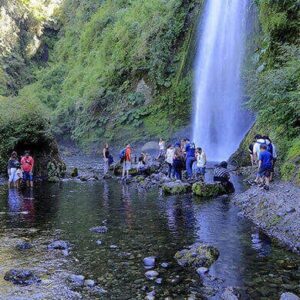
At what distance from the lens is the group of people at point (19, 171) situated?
19938mm

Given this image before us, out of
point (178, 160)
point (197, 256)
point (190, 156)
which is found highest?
point (190, 156)

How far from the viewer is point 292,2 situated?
2267 centimetres

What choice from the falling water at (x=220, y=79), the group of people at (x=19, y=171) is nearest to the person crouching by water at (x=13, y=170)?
the group of people at (x=19, y=171)

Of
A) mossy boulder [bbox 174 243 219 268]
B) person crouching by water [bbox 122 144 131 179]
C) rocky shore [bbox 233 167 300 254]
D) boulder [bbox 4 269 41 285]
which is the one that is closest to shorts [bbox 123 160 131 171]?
person crouching by water [bbox 122 144 131 179]

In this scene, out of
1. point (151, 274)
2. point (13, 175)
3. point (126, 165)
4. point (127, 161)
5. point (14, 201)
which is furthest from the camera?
point (126, 165)

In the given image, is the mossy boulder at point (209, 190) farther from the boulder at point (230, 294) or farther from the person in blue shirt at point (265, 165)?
the boulder at point (230, 294)

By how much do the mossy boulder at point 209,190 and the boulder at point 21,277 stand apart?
9.27 metres

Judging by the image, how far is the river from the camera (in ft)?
23.2

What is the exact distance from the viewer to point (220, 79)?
3631 cm

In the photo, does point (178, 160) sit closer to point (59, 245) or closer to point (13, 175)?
point (13, 175)

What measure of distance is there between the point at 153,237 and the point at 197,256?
6.76ft

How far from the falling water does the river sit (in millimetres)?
17152

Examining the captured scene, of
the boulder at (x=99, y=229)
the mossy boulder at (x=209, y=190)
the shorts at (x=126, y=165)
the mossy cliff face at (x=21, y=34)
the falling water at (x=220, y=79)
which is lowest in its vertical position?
the boulder at (x=99, y=229)

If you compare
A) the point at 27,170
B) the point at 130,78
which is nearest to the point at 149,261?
the point at 27,170
